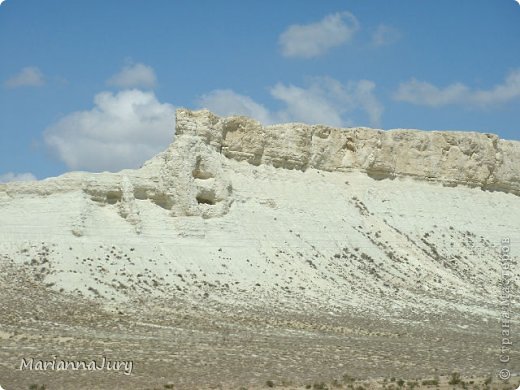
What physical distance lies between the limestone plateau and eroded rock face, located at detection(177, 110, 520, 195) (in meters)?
0.10

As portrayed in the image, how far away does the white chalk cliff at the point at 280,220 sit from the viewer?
3484 centimetres

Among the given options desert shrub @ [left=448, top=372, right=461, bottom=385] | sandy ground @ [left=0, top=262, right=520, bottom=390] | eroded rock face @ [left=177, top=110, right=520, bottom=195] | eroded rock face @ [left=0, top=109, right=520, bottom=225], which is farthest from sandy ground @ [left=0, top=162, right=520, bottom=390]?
eroded rock face @ [left=177, top=110, right=520, bottom=195]

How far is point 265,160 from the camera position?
44969mm

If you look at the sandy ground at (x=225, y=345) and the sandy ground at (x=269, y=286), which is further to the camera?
the sandy ground at (x=269, y=286)

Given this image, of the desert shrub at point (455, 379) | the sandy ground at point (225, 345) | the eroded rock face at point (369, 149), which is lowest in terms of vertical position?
the desert shrub at point (455, 379)

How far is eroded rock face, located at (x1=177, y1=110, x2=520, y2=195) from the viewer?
43.7 metres

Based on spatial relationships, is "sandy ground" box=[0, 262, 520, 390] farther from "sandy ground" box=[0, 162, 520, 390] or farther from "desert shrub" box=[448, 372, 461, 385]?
"desert shrub" box=[448, 372, 461, 385]

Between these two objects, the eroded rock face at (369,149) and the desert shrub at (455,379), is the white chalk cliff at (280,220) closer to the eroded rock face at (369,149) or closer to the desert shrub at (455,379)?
the eroded rock face at (369,149)

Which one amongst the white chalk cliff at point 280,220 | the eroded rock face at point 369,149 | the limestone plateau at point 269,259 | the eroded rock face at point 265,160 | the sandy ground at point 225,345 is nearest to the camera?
the sandy ground at point 225,345

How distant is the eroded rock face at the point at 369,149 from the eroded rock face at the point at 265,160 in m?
0.05

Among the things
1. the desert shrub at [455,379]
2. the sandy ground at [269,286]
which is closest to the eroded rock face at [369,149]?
the sandy ground at [269,286]

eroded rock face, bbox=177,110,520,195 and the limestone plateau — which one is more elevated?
eroded rock face, bbox=177,110,520,195

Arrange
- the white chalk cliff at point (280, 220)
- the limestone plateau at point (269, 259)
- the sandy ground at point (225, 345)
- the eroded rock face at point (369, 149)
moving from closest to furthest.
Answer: the sandy ground at point (225, 345)
the limestone plateau at point (269, 259)
the white chalk cliff at point (280, 220)
the eroded rock face at point (369, 149)

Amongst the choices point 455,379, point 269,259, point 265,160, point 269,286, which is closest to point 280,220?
point 269,259
